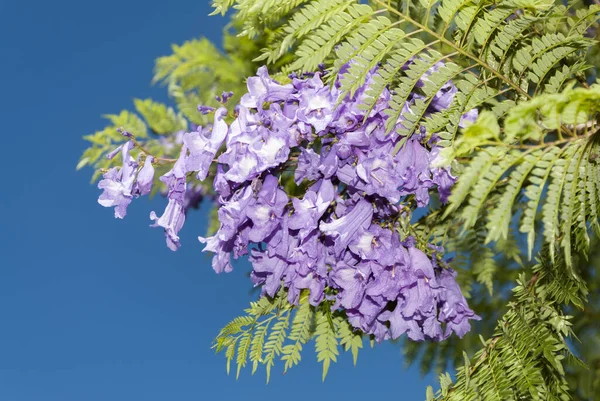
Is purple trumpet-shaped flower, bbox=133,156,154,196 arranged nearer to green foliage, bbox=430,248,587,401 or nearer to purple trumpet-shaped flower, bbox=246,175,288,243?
purple trumpet-shaped flower, bbox=246,175,288,243

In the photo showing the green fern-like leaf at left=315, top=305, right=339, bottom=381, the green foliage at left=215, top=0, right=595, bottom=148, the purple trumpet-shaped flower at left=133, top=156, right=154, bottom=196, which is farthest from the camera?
the green fern-like leaf at left=315, top=305, right=339, bottom=381

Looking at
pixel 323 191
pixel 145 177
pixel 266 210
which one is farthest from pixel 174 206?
pixel 323 191

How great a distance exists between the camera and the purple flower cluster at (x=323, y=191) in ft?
4.32

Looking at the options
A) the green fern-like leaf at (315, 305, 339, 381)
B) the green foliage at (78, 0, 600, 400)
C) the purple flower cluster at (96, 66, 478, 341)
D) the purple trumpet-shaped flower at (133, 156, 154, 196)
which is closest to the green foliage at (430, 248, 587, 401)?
the green foliage at (78, 0, 600, 400)

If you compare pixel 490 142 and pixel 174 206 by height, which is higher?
pixel 174 206

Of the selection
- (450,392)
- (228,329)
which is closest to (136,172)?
(228,329)

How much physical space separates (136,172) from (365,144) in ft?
1.57

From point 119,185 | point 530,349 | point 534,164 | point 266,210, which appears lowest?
point 530,349

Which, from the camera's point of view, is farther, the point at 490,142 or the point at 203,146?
the point at 203,146

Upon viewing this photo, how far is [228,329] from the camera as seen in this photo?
5.43 ft

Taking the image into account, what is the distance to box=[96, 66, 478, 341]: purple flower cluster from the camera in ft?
4.32

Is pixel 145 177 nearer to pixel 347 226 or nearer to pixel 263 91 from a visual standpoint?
pixel 263 91

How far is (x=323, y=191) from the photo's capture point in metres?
1.34

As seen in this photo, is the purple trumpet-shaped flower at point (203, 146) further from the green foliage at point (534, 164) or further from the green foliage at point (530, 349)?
the green foliage at point (530, 349)
